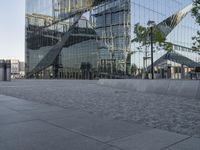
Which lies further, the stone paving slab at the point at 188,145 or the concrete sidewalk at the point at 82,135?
the concrete sidewalk at the point at 82,135

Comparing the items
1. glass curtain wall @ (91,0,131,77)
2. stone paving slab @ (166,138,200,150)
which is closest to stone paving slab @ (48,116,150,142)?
stone paving slab @ (166,138,200,150)

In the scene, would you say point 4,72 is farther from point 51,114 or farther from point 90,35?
point 51,114

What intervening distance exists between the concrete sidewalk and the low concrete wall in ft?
28.6

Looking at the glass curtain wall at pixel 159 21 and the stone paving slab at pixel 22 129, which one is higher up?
the glass curtain wall at pixel 159 21

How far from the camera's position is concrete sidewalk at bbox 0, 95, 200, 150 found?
4.79 meters

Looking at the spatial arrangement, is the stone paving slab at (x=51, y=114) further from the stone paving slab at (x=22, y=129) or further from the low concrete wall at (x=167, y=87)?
the low concrete wall at (x=167, y=87)

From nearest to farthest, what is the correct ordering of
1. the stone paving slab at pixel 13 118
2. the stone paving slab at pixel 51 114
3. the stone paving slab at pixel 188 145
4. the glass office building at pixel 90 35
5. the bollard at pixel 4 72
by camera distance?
the stone paving slab at pixel 188 145, the stone paving slab at pixel 13 118, the stone paving slab at pixel 51 114, the bollard at pixel 4 72, the glass office building at pixel 90 35

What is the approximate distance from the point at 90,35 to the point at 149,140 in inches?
1779

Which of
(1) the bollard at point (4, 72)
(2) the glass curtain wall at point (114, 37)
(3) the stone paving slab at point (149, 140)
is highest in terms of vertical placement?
(2) the glass curtain wall at point (114, 37)

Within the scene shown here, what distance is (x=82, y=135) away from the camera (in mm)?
5547

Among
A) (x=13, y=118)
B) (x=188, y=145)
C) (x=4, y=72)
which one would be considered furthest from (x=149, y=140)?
(x=4, y=72)

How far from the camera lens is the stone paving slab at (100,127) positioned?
557cm

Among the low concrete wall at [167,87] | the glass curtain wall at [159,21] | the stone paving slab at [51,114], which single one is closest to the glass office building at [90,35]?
the glass curtain wall at [159,21]

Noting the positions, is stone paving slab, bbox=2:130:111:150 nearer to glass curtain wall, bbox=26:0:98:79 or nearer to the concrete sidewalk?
the concrete sidewalk
